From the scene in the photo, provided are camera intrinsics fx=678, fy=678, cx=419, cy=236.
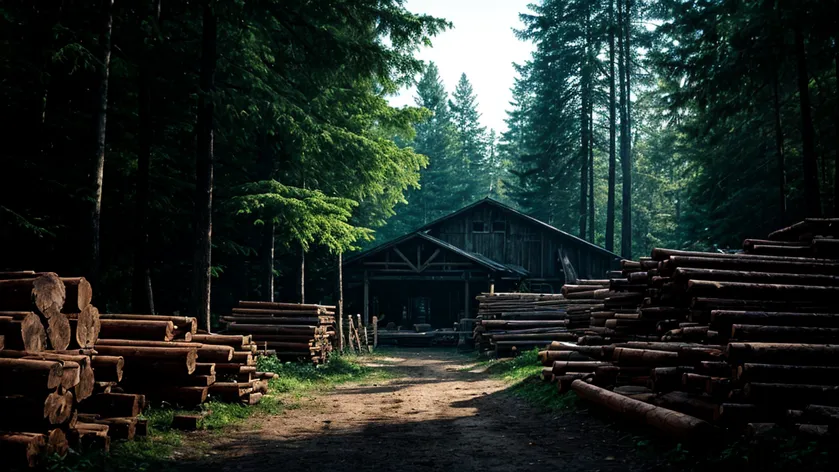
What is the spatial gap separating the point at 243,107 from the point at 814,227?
12180 millimetres

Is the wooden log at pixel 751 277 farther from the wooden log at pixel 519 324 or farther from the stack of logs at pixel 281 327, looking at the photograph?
the wooden log at pixel 519 324

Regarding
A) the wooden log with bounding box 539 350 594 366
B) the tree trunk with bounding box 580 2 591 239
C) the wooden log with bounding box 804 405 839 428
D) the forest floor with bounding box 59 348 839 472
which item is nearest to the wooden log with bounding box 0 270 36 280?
the forest floor with bounding box 59 348 839 472

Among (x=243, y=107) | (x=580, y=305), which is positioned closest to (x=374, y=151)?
(x=243, y=107)

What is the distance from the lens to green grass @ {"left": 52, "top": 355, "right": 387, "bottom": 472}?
7.01 meters

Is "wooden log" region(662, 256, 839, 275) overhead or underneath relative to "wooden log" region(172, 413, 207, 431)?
overhead

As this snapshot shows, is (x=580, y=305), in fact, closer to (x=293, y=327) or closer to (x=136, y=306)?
(x=293, y=327)

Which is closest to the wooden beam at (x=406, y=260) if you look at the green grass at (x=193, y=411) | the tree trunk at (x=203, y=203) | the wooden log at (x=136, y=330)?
the green grass at (x=193, y=411)

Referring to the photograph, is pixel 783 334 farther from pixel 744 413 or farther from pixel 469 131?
pixel 469 131

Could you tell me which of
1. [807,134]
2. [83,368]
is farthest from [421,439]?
[807,134]

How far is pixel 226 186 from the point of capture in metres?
22.5

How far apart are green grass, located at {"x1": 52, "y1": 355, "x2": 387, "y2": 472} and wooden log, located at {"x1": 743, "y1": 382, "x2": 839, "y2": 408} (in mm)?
6279

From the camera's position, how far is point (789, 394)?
6973mm

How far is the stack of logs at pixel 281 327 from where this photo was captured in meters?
18.2

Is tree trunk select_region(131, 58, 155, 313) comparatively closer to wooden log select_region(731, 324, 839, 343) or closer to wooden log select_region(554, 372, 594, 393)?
wooden log select_region(554, 372, 594, 393)
